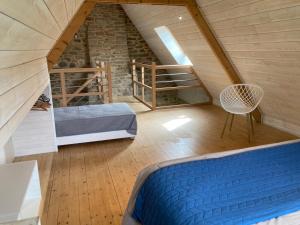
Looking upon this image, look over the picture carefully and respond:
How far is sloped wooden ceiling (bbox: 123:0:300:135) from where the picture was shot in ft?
9.13

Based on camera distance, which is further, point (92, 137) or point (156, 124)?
point (156, 124)

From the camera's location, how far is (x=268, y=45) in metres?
3.17

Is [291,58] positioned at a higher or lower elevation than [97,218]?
higher

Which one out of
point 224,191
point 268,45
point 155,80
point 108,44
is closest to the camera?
point 224,191

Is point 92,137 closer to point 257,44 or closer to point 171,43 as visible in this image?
point 257,44

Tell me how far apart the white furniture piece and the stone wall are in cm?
513

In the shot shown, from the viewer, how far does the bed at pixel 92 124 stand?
358cm

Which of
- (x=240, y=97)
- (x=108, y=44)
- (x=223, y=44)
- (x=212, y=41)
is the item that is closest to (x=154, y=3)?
(x=212, y=41)

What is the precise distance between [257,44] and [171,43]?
2.95 metres

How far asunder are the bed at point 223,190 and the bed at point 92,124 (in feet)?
6.59

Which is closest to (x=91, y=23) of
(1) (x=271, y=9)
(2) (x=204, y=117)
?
(2) (x=204, y=117)

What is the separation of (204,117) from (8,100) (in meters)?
4.36

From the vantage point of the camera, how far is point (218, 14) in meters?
3.49

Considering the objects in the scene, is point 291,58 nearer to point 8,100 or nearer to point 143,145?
point 143,145
